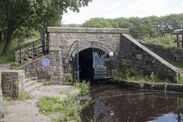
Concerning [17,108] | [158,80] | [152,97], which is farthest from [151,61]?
[17,108]

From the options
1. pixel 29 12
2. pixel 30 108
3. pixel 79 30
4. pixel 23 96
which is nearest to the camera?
pixel 30 108

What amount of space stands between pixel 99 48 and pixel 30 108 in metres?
10.5

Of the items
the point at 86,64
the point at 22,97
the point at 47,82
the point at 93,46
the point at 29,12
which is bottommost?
the point at 22,97

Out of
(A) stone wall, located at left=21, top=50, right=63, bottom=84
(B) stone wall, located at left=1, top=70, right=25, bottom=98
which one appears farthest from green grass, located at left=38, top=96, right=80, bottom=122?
(A) stone wall, located at left=21, top=50, right=63, bottom=84

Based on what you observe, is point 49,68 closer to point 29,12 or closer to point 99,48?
point 99,48

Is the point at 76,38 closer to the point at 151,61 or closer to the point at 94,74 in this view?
the point at 94,74

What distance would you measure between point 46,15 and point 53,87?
10.5 meters

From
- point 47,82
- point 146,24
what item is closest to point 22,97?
point 47,82

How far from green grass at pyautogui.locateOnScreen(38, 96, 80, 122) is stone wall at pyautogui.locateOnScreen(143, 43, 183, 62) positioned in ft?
36.7

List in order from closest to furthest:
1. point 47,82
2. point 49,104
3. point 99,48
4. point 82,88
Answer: point 49,104, point 82,88, point 47,82, point 99,48

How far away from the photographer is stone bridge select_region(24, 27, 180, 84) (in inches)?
834

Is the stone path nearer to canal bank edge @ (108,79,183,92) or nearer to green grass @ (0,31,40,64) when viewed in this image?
canal bank edge @ (108,79,183,92)

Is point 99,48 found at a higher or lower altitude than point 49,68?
higher

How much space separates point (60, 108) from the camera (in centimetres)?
1406
